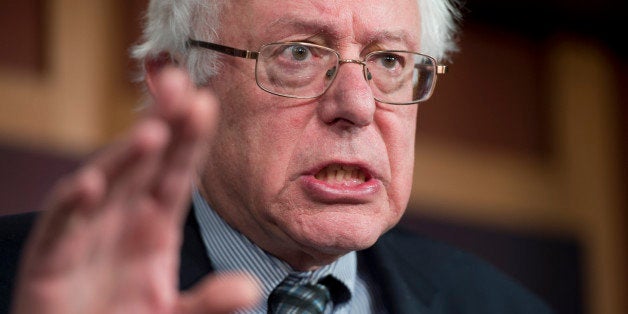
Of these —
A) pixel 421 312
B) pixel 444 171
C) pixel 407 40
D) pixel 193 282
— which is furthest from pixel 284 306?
pixel 444 171

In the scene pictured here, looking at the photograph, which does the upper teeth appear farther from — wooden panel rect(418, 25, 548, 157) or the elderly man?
wooden panel rect(418, 25, 548, 157)

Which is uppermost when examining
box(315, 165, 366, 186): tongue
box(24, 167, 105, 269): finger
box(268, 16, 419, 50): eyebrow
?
box(268, 16, 419, 50): eyebrow

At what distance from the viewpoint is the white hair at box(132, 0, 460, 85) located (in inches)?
74.5

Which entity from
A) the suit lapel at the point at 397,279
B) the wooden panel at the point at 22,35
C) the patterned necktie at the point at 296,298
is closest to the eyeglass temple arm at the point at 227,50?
the patterned necktie at the point at 296,298

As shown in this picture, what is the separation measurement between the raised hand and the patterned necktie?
2.35 feet

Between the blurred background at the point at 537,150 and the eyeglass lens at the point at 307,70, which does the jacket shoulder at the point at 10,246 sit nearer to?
the eyeglass lens at the point at 307,70

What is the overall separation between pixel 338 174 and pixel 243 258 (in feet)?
0.80

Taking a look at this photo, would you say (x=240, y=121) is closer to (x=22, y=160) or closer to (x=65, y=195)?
(x=65, y=195)

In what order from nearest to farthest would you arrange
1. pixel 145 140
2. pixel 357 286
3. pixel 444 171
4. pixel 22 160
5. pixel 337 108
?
pixel 145 140 → pixel 337 108 → pixel 357 286 → pixel 22 160 → pixel 444 171

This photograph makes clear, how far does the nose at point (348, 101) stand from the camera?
174 cm

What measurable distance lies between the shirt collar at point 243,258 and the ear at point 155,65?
0.94ft

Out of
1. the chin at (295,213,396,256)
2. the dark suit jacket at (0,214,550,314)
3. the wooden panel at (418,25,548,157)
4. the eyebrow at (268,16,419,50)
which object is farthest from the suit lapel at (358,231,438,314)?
the wooden panel at (418,25,548,157)

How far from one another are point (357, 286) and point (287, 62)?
511mm

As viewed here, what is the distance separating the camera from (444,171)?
4.02 metres
